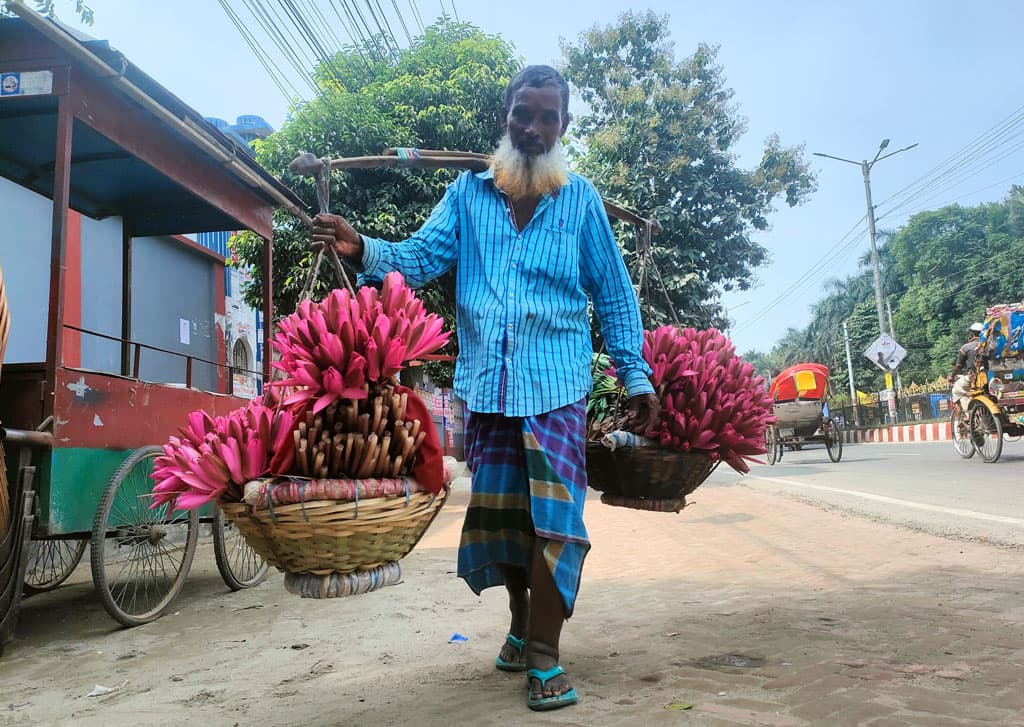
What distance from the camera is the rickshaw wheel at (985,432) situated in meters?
10.5

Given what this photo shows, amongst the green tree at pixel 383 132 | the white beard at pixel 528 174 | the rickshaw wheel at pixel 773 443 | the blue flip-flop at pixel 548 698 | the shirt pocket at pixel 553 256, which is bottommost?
the blue flip-flop at pixel 548 698

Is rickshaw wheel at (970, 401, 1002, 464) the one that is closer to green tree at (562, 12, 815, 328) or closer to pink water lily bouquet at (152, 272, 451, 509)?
green tree at (562, 12, 815, 328)

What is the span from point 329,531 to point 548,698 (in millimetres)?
897

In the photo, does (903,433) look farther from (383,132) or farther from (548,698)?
(548,698)

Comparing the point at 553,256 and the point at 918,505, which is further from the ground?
the point at 553,256

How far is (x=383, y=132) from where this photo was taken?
9023 millimetres

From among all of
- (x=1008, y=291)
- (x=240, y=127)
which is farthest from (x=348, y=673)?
(x=1008, y=291)

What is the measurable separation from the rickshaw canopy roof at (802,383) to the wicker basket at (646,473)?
15.1 metres

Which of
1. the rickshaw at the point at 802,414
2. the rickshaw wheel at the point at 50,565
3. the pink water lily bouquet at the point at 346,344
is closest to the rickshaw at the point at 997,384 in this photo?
the rickshaw at the point at 802,414

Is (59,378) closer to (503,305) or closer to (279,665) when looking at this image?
(279,665)

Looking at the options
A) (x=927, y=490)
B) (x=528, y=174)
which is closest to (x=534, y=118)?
(x=528, y=174)

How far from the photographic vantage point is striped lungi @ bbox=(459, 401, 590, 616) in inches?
93.5

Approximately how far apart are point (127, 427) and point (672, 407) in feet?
10.8

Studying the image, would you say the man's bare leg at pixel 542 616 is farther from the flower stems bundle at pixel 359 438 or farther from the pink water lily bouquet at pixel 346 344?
the pink water lily bouquet at pixel 346 344
